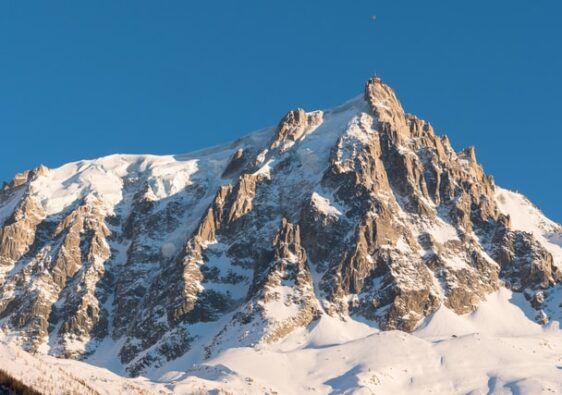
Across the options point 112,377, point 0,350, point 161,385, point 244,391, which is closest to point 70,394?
point 0,350

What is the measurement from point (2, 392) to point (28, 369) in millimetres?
26424

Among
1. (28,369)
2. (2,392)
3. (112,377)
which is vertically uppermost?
(112,377)

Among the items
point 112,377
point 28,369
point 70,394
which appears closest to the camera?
point 70,394

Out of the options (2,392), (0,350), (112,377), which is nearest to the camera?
(2,392)

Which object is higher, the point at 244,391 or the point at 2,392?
the point at 244,391

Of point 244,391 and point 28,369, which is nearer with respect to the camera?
point 28,369

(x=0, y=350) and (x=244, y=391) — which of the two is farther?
(x=244, y=391)

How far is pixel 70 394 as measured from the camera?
2525 inches

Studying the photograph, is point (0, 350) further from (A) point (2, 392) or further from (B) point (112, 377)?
(B) point (112, 377)

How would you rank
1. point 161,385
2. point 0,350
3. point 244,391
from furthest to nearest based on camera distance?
point 244,391 < point 161,385 < point 0,350

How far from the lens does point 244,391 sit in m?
192

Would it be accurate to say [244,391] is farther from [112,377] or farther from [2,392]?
[2,392]

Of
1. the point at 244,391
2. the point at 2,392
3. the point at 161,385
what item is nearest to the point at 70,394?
the point at 2,392

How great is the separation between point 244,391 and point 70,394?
130 m
